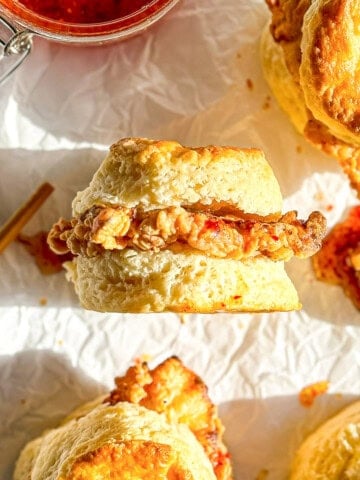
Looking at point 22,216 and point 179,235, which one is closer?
point 179,235

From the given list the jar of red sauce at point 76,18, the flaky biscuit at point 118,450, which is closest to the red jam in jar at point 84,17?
the jar of red sauce at point 76,18

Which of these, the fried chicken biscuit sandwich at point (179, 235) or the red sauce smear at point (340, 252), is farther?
the red sauce smear at point (340, 252)

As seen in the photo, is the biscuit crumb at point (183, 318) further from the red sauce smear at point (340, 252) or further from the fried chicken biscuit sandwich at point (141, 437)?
the red sauce smear at point (340, 252)

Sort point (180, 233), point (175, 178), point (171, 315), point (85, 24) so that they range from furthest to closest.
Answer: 1. point (171, 315)
2. point (85, 24)
3. point (175, 178)
4. point (180, 233)

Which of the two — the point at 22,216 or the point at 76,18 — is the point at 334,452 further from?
the point at 76,18

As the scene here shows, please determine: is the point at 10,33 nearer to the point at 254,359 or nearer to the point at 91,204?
the point at 91,204

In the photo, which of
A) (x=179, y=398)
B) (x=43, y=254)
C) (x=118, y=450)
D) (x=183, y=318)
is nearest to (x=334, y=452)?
(x=179, y=398)

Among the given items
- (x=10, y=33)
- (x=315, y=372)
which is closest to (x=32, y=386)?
(x=315, y=372)
